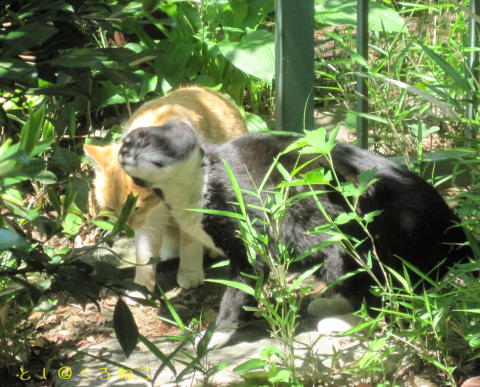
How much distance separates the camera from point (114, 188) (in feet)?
12.1

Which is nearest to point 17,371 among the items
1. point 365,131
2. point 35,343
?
point 35,343

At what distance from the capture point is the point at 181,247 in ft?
12.5

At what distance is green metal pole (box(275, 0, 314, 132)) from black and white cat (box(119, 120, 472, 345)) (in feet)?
1.51

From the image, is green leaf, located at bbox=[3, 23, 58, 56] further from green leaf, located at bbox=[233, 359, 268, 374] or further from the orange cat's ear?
the orange cat's ear

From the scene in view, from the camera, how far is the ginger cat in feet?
11.9

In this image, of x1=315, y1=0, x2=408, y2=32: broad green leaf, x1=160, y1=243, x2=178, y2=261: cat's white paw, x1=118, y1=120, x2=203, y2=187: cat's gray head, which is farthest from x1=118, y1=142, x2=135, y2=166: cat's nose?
x1=315, y1=0, x2=408, y2=32: broad green leaf

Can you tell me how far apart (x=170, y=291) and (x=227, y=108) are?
122cm

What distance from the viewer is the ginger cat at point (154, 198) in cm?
364

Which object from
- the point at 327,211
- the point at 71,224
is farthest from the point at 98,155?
the point at 327,211

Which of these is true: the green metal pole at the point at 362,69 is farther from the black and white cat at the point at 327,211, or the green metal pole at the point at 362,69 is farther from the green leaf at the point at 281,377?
the green leaf at the point at 281,377

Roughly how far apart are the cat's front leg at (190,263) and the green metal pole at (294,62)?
0.78 meters

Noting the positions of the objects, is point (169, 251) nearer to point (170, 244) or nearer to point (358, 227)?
point (170, 244)

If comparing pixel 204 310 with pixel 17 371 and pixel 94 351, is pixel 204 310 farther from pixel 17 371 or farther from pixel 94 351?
pixel 17 371

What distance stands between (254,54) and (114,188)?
4.19ft
